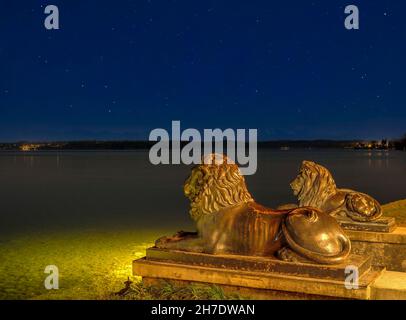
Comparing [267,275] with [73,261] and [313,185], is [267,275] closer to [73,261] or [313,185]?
[313,185]

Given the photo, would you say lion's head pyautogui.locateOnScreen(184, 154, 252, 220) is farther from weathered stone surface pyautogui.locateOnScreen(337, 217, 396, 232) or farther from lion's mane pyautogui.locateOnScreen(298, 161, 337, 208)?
weathered stone surface pyautogui.locateOnScreen(337, 217, 396, 232)

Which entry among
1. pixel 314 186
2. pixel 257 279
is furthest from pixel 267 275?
pixel 314 186

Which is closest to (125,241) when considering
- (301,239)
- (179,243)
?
(179,243)

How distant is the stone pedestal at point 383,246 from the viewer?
7.71 metres

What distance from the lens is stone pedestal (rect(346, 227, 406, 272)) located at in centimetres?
771

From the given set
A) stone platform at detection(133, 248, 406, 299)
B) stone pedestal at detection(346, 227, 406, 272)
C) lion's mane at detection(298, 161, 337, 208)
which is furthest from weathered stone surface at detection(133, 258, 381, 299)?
lion's mane at detection(298, 161, 337, 208)

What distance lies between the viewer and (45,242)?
12.5 metres

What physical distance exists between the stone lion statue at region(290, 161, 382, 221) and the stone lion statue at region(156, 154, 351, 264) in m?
1.34

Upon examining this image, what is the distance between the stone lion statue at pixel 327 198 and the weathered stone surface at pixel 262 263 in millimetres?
1439

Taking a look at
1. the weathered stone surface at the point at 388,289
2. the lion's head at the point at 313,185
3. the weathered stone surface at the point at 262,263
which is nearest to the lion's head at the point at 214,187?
the weathered stone surface at the point at 262,263

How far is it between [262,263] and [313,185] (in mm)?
1946

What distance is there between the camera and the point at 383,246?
25.7 ft

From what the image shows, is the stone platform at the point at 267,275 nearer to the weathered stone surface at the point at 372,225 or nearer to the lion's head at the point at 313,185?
the weathered stone surface at the point at 372,225

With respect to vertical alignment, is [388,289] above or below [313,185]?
below
